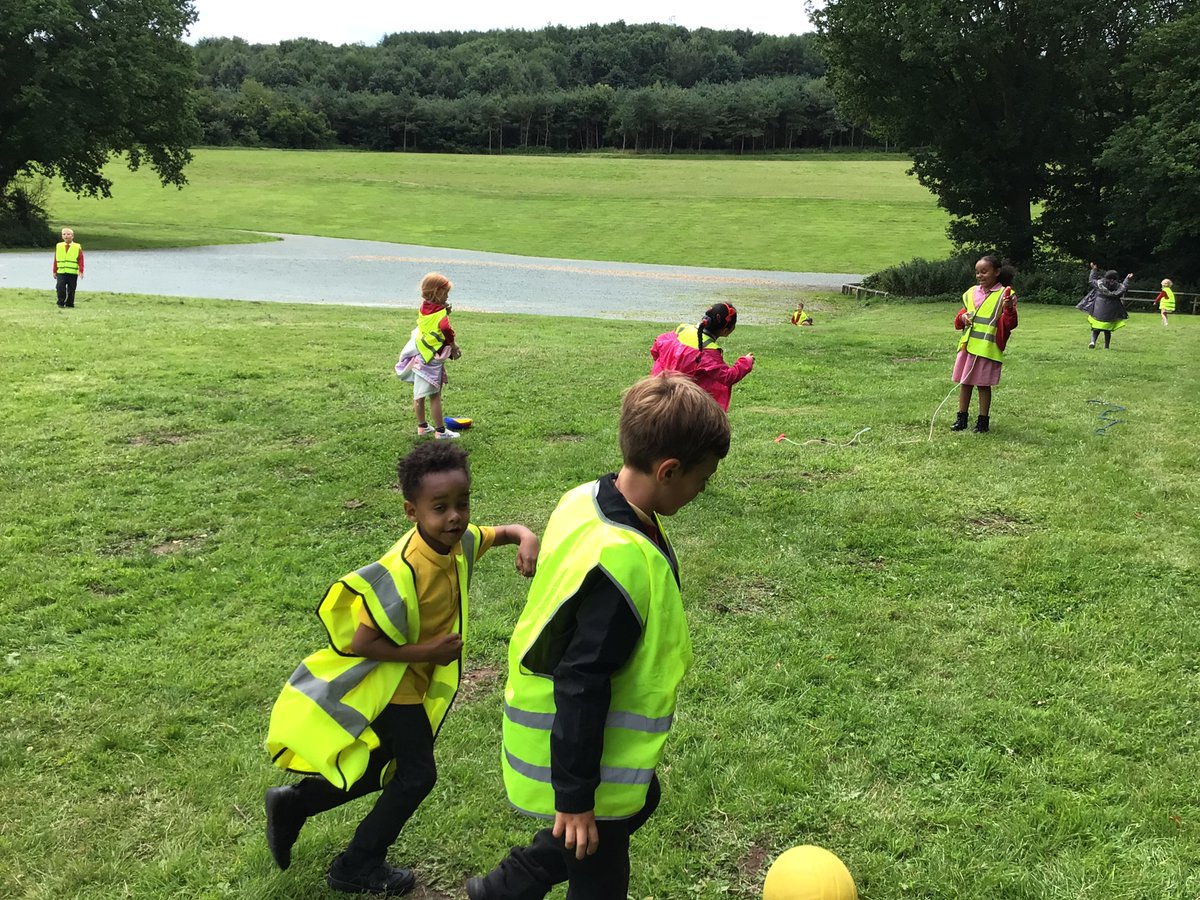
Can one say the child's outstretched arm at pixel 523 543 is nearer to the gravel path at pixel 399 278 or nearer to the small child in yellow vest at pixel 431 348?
the small child in yellow vest at pixel 431 348

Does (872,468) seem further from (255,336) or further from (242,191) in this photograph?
(242,191)

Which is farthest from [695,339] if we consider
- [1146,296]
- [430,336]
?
[1146,296]

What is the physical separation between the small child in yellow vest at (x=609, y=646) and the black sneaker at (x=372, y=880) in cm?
107

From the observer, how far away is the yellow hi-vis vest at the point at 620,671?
2243 mm

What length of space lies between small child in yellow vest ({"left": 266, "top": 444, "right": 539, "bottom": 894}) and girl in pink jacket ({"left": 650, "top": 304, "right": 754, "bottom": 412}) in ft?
14.0

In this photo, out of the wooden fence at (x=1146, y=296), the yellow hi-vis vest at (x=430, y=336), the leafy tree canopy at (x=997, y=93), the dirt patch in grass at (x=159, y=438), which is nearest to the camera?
the dirt patch in grass at (x=159, y=438)

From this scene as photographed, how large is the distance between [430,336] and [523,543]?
255 inches

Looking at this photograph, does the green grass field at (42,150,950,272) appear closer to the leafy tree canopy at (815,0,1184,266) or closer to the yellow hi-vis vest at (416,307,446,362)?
the leafy tree canopy at (815,0,1184,266)

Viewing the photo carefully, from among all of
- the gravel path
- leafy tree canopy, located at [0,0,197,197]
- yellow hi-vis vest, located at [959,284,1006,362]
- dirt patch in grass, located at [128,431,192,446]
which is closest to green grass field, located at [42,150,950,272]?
leafy tree canopy, located at [0,0,197,197]

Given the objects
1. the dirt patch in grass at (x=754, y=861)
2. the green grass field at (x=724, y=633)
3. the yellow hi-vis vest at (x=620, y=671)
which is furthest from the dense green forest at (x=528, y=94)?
the yellow hi-vis vest at (x=620, y=671)

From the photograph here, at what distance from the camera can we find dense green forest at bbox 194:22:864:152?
398 feet

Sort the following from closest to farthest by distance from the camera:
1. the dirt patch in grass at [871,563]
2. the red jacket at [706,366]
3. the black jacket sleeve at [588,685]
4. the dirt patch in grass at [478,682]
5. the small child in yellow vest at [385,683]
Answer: the black jacket sleeve at [588,685], the small child in yellow vest at [385,683], the dirt patch in grass at [478,682], the dirt patch in grass at [871,563], the red jacket at [706,366]

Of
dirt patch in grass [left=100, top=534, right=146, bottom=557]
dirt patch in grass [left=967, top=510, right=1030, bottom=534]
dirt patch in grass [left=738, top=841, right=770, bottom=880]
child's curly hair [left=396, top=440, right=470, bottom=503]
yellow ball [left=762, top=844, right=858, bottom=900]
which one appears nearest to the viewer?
yellow ball [left=762, top=844, right=858, bottom=900]

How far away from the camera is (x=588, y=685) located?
221cm
